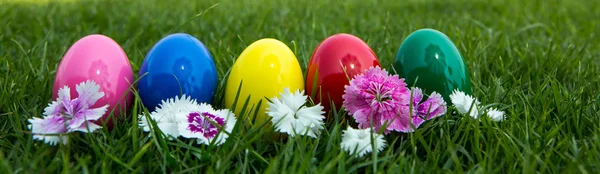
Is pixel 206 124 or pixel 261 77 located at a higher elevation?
pixel 261 77

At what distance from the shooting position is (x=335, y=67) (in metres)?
1.60

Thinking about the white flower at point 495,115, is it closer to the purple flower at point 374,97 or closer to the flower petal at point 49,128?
the purple flower at point 374,97

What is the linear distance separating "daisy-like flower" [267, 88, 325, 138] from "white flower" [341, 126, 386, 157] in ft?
0.27

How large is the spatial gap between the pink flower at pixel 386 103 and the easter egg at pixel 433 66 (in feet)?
0.36

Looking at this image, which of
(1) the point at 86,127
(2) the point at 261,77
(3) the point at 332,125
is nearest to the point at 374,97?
(3) the point at 332,125

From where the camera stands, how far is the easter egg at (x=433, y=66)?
5.37 feet

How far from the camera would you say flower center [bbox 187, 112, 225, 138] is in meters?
1.42

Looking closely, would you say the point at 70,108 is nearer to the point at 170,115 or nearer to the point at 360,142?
the point at 170,115

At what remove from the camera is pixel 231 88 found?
161 centimetres

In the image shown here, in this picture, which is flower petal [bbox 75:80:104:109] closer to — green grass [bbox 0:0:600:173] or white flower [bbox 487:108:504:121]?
green grass [bbox 0:0:600:173]

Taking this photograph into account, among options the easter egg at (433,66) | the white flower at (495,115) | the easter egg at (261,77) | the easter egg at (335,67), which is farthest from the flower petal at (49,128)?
the white flower at (495,115)

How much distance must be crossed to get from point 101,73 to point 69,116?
0.57ft

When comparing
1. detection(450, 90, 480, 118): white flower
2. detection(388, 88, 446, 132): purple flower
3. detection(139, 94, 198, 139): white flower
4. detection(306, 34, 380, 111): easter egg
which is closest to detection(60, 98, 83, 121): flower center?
detection(139, 94, 198, 139): white flower

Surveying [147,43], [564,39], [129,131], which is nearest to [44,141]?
[129,131]
